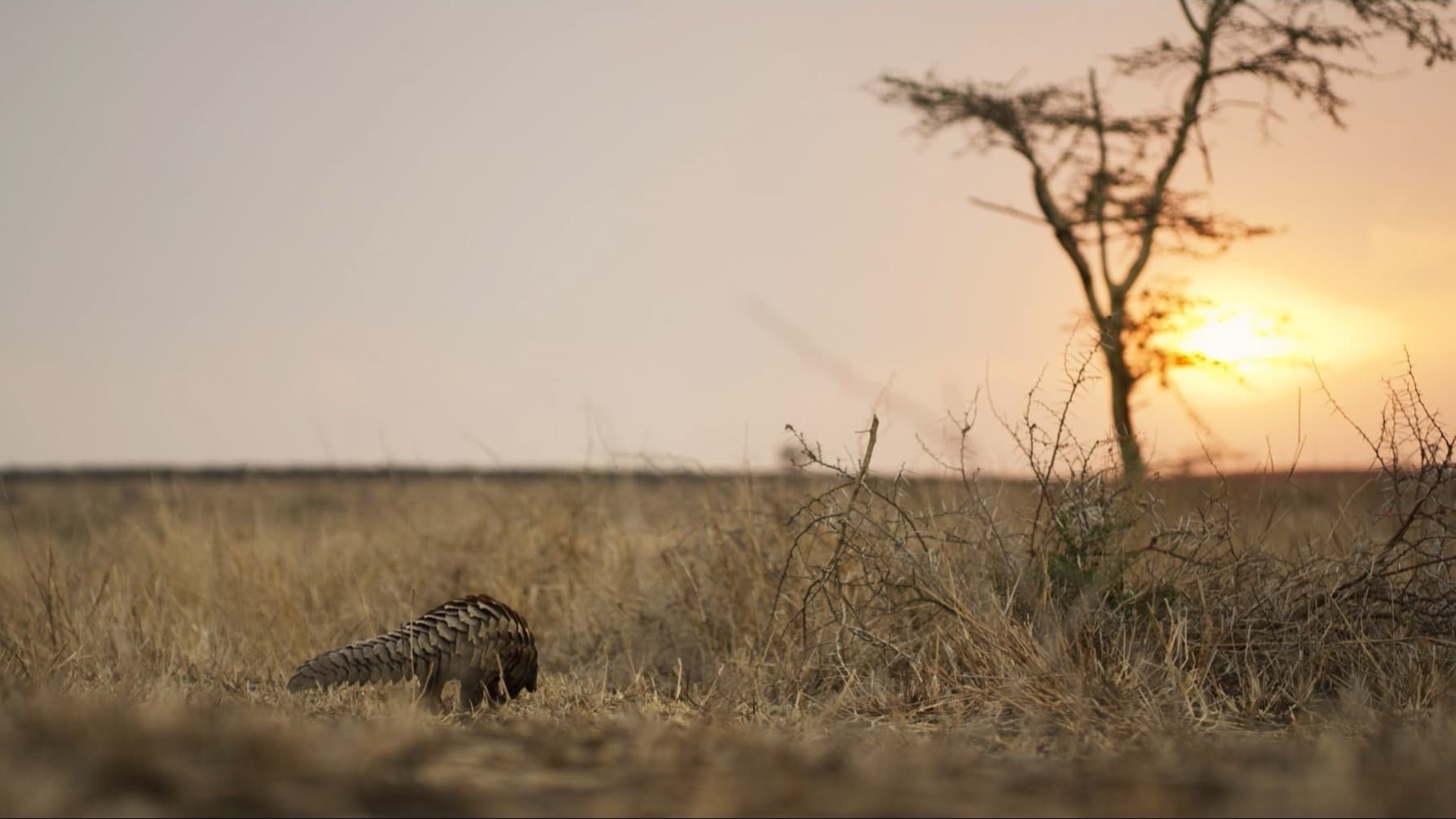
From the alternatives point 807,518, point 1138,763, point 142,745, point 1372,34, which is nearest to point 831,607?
point 807,518

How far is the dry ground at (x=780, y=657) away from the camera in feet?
6.00

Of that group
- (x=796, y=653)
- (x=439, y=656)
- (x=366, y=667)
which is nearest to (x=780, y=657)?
(x=796, y=653)

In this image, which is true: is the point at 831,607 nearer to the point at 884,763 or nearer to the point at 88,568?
the point at 884,763

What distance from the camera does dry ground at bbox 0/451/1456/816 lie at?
6.00 ft

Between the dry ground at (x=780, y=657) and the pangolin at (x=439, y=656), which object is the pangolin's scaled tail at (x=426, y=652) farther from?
the dry ground at (x=780, y=657)

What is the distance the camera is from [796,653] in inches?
190

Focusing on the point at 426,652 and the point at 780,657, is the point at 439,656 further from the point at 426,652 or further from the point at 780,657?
the point at 780,657

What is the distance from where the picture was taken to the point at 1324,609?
14.6 ft

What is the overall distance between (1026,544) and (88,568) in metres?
5.79

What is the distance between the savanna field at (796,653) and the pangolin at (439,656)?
0.36 feet

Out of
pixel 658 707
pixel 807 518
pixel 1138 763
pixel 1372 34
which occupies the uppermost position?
pixel 1372 34

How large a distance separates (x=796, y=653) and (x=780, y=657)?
0.19 m

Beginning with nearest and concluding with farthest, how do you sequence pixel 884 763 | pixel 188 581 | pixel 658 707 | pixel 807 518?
1. pixel 884 763
2. pixel 658 707
3. pixel 807 518
4. pixel 188 581

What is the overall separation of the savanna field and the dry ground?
0.5 inches
